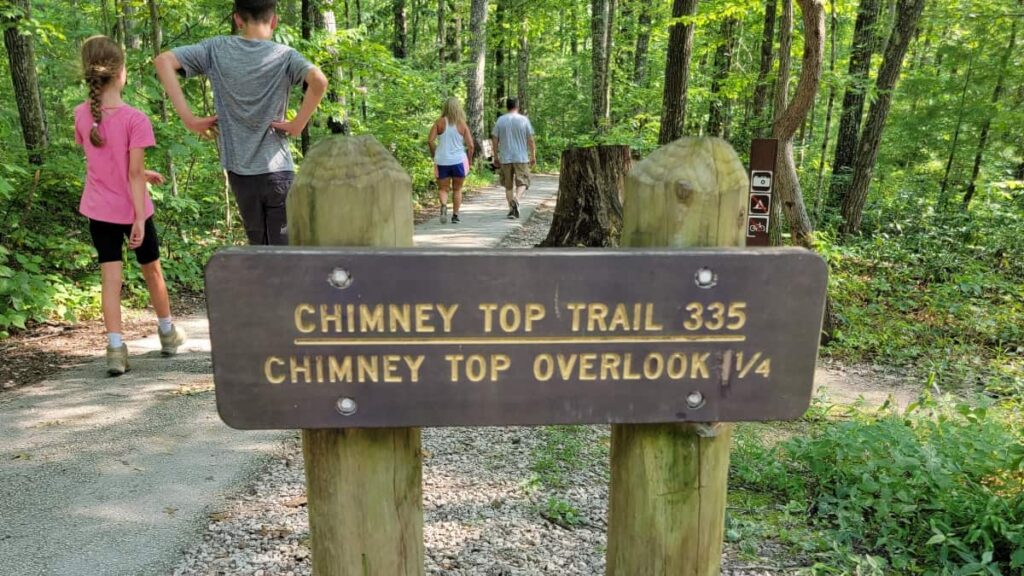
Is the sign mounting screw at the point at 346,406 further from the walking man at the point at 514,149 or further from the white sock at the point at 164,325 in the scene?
the walking man at the point at 514,149

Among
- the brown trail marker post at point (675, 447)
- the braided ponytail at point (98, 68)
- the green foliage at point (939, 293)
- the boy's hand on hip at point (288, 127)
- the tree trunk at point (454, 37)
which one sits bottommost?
the green foliage at point (939, 293)

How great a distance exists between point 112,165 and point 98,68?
0.55 m

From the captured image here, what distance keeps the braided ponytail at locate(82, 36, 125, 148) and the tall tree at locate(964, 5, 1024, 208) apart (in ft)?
39.6

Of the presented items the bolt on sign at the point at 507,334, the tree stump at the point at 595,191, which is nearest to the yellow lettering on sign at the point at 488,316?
the bolt on sign at the point at 507,334

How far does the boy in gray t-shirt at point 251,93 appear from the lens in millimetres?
3219

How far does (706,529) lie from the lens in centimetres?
150

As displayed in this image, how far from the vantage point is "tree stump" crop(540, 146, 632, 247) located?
6.09 metres

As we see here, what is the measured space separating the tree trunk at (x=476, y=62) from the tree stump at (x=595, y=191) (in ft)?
35.0

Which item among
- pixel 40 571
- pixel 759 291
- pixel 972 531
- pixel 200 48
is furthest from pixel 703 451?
pixel 200 48

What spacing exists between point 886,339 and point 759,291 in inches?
241

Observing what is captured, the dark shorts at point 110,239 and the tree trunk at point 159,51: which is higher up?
the tree trunk at point 159,51

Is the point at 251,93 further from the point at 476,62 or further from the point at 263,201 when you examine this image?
the point at 476,62

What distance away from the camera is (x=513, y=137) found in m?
10.2

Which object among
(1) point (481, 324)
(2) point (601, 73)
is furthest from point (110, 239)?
(2) point (601, 73)
